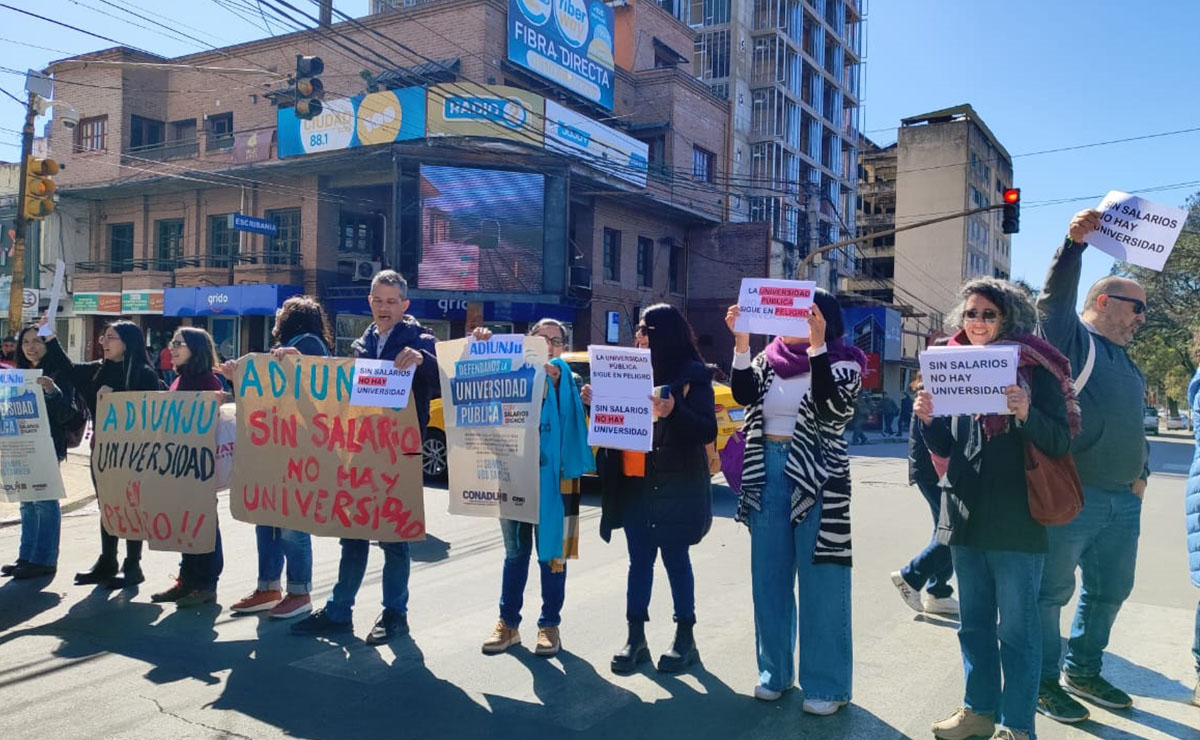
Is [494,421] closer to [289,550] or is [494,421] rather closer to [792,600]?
[289,550]

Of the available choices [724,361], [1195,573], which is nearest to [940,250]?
[724,361]

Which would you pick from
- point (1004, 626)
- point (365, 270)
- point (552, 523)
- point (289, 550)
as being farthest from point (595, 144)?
point (1004, 626)

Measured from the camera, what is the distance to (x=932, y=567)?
5.59 metres

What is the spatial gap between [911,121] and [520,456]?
68.1 meters

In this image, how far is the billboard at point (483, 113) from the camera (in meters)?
23.6

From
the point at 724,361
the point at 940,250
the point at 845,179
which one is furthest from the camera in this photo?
the point at 940,250

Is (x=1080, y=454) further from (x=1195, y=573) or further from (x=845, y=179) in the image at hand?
(x=845, y=179)

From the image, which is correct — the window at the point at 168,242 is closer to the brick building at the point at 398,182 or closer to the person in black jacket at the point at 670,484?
the brick building at the point at 398,182

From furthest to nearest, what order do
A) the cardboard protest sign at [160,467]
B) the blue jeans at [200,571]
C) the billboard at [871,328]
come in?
the billboard at [871,328], the blue jeans at [200,571], the cardboard protest sign at [160,467]

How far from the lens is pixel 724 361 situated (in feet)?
113

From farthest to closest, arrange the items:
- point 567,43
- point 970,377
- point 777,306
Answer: point 567,43, point 777,306, point 970,377

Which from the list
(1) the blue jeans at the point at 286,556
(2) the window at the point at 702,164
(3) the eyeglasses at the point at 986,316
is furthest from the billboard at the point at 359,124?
(3) the eyeglasses at the point at 986,316

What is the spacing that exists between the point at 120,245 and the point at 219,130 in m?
5.85

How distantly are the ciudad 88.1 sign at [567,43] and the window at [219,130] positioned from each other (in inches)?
413
